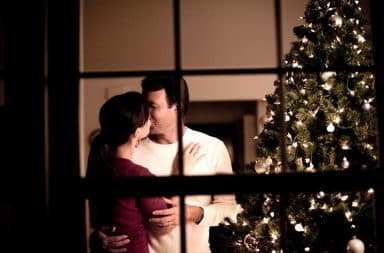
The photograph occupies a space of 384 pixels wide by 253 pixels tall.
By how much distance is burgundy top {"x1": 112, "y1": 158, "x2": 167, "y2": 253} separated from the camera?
1.86m

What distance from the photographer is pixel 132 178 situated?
1382 mm

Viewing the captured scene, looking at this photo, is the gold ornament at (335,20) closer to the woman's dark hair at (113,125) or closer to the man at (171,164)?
the man at (171,164)

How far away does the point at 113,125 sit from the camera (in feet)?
6.54

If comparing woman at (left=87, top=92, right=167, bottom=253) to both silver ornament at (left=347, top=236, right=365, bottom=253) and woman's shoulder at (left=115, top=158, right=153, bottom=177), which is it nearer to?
woman's shoulder at (left=115, top=158, right=153, bottom=177)

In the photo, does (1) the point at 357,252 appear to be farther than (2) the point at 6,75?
Yes

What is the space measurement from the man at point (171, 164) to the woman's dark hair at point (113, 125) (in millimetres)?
63

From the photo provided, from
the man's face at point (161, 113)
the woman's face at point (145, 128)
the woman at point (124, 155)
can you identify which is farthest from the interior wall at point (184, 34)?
the woman at point (124, 155)

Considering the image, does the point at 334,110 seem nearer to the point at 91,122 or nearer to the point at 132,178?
the point at 132,178

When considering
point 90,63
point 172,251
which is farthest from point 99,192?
point 90,63

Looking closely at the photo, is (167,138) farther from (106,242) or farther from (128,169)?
(106,242)

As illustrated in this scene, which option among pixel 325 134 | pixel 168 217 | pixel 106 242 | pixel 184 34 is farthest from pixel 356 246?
pixel 184 34

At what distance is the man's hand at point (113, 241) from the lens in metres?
1.89

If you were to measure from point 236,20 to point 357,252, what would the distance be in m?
2.40

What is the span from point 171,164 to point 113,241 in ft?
1.39
